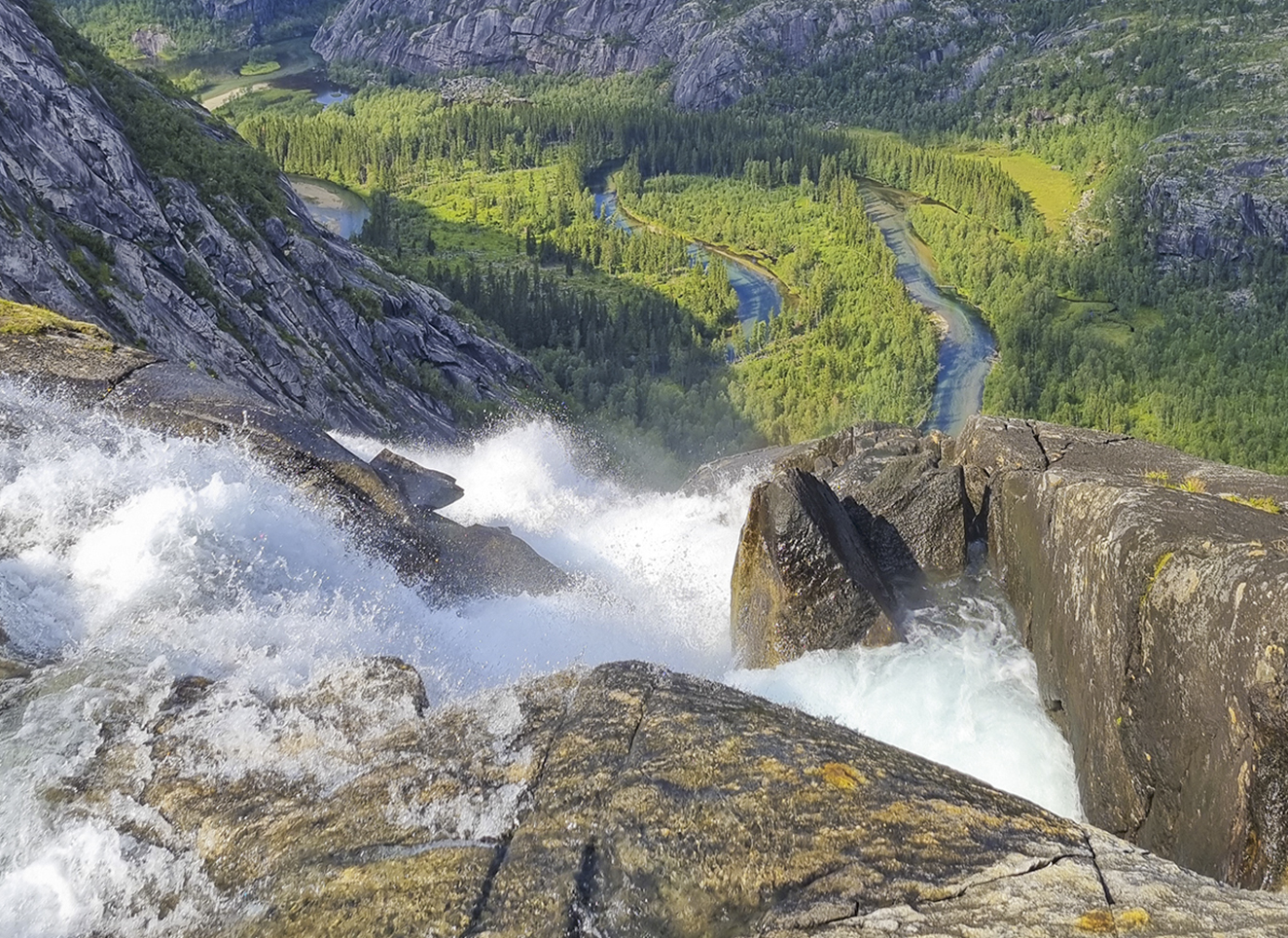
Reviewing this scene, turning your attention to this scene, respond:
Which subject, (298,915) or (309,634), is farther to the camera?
(309,634)

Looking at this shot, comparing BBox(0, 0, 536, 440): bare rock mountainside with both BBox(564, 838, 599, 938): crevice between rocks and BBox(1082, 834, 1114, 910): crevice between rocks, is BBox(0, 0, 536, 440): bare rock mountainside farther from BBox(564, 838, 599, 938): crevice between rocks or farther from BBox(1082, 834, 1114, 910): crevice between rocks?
BBox(1082, 834, 1114, 910): crevice between rocks

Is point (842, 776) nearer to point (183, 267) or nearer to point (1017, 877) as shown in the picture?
point (1017, 877)

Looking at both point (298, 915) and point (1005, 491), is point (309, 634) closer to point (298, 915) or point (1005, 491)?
point (298, 915)

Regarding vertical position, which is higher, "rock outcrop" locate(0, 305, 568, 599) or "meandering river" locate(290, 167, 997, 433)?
"rock outcrop" locate(0, 305, 568, 599)

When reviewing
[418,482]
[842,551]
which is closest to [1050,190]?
[842,551]

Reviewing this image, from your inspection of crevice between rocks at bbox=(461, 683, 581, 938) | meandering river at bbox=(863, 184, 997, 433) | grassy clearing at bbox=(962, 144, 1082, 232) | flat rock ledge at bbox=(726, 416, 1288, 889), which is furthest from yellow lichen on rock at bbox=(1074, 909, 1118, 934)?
grassy clearing at bbox=(962, 144, 1082, 232)

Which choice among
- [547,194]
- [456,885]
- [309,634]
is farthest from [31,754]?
[547,194]
